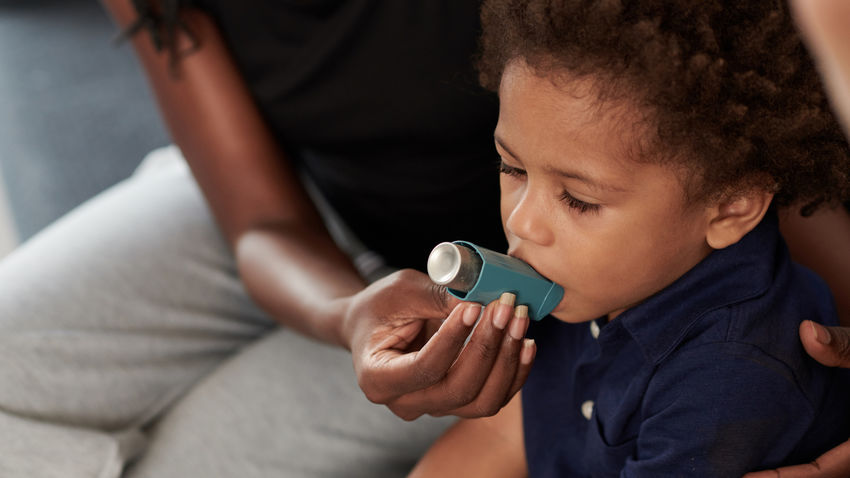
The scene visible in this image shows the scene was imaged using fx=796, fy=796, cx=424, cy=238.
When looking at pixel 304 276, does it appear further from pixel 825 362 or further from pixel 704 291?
pixel 825 362

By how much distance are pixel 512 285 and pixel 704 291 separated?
0.20 metres

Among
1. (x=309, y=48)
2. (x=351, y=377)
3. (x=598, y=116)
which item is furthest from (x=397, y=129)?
(x=598, y=116)

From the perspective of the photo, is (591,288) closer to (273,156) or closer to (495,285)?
(495,285)

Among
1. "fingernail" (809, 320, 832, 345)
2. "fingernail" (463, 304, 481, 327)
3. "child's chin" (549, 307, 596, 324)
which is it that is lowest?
"fingernail" (809, 320, 832, 345)

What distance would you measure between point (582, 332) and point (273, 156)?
24.9 inches

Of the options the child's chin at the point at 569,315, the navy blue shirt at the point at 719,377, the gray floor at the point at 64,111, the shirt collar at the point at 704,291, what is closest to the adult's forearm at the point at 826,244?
the navy blue shirt at the point at 719,377

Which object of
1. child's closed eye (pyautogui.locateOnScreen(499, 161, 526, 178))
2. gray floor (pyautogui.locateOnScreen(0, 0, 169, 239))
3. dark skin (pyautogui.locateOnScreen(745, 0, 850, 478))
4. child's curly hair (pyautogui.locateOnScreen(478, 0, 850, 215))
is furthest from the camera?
gray floor (pyautogui.locateOnScreen(0, 0, 169, 239))

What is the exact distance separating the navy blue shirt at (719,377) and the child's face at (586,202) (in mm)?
42

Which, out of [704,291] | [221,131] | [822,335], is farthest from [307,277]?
[822,335]

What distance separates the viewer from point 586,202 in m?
0.75

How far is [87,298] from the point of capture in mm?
1180

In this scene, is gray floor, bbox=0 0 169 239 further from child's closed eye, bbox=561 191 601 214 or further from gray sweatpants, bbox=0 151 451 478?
child's closed eye, bbox=561 191 601 214

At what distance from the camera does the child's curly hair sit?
2.21 ft

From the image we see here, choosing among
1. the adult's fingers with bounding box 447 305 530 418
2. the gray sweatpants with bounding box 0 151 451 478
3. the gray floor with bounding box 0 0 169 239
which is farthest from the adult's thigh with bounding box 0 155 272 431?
the gray floor with bounding box 0 0 169 239
